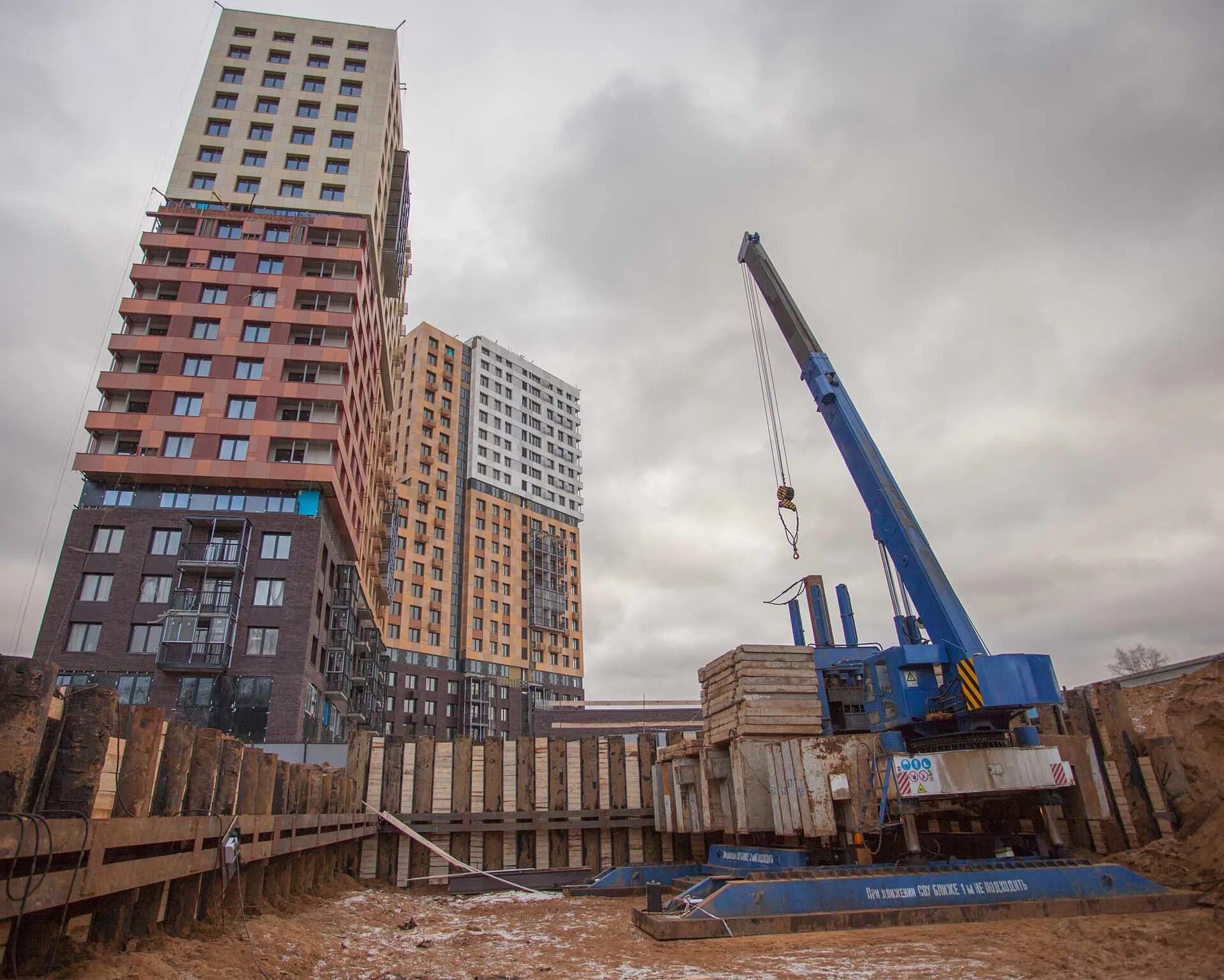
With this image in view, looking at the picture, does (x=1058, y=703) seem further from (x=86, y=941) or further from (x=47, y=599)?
(x=47, y=599)

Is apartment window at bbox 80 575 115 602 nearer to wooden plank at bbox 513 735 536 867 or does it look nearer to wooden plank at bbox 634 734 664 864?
wooden plank at bbox 513 735 536 867

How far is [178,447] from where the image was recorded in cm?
4138

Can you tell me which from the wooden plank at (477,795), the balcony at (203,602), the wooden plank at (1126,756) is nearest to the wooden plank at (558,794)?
the wooden plank at (477,795)

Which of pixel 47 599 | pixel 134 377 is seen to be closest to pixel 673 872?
pixel 47 599

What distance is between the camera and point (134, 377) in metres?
42.8

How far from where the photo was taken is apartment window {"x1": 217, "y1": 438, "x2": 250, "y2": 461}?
41.4 m

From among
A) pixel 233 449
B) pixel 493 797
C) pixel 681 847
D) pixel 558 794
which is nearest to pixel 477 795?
pixel 493 797

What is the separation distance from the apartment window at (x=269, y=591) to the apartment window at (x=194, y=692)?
15.0ft

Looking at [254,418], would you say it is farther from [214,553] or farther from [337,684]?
[337,684]

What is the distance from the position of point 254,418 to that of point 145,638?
13339mm

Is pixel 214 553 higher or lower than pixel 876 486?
higher

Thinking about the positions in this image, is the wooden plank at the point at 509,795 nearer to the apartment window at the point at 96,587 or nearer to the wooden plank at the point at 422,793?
the wooden plank at the point at 422,793

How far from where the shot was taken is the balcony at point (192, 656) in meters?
36.2

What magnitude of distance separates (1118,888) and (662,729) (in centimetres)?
5541
